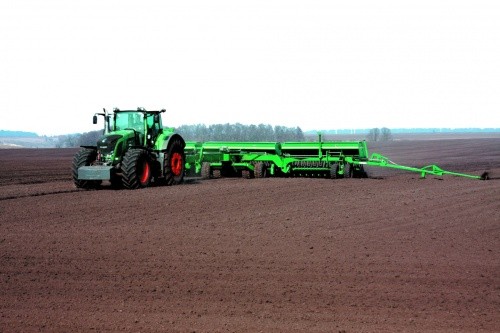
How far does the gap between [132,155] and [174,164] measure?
88.6 inches

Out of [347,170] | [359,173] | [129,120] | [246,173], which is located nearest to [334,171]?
[347,170]

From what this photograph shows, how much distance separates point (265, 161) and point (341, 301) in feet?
51.1

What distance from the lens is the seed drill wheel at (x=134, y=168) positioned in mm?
18703

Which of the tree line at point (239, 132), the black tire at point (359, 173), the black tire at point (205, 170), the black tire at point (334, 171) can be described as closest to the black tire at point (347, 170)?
the black tire at point (334, 171)

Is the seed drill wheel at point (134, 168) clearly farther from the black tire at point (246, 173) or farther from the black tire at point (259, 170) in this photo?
the black tire at point (246, 173)

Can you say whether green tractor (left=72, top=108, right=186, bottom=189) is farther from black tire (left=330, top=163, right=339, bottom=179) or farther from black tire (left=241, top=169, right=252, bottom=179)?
black tire (left=330, top=163, right=339, bottom=179)

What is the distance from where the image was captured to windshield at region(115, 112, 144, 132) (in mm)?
20234

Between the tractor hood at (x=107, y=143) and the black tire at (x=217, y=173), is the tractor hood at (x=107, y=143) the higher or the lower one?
the higher one

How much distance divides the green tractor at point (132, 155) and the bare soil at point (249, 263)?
A: 3.86 feet

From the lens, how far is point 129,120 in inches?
798

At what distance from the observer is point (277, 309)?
7.73 metres

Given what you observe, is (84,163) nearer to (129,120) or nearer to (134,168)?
(134,168)

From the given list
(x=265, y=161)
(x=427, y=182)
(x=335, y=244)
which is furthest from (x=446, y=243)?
(x=265, y=161)

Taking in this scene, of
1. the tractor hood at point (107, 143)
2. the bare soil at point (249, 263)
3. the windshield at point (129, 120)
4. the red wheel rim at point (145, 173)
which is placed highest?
the windshield at point (129, 120)
